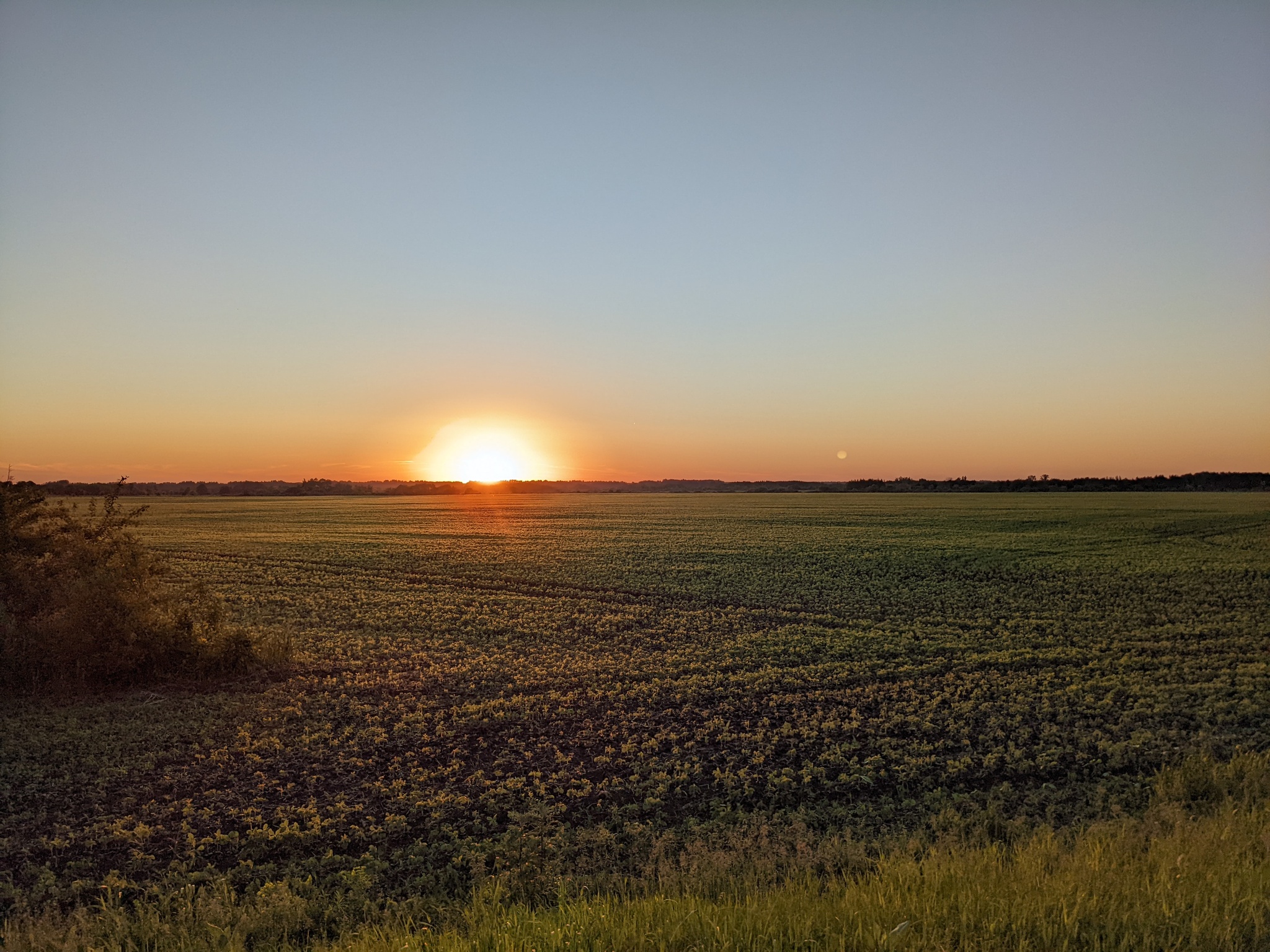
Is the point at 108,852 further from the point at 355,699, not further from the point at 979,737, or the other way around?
the point at 979,737

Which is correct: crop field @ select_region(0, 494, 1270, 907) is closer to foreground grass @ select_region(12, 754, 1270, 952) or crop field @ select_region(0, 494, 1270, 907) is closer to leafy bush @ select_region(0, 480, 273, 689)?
foreground grass @ select_region(12, 754, 1270, 952)

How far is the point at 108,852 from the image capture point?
7816 mm

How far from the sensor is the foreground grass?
451cm

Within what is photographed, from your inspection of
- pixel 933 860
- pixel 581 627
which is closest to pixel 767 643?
pixel 581 627

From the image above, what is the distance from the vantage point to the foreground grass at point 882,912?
14.8ft

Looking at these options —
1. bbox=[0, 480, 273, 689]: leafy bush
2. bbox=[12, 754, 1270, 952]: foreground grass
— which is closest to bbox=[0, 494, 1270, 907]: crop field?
bbox=[12, 754, 1270, 952]: foreground grass

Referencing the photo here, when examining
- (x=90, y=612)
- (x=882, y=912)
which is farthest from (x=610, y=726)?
(x=90, y=612)

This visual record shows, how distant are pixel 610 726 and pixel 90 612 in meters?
10.1

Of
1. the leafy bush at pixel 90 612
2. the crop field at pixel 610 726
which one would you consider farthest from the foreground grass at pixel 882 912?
the leafy bush at pixel 90 612

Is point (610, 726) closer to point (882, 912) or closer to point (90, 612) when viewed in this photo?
point (882, 912)

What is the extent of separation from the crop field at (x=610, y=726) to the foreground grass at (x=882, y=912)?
0.67 metres

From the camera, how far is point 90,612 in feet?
47.3

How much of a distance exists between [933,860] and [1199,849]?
1939mm

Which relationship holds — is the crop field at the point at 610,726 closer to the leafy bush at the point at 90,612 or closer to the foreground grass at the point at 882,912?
the foreground grass at the point at 882,912
